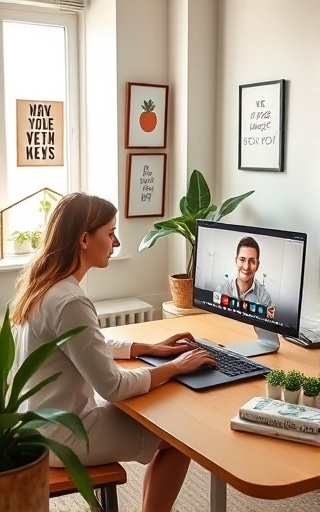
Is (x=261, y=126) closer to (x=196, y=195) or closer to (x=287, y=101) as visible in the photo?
(x=287, y=101)

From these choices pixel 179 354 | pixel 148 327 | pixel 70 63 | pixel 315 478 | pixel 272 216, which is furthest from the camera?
pixel 70 63

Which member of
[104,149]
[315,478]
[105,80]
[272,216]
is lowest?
[315,478]

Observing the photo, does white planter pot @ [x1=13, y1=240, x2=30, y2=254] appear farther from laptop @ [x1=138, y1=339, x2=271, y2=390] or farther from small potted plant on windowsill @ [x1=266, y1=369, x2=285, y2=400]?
small potted plant on windowsill @ [x1=266, y1=369, x2=285, y2=400]

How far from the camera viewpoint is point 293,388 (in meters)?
1.70

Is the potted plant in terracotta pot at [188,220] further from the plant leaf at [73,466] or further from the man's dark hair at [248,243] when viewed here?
the plant leaf at [73,466]

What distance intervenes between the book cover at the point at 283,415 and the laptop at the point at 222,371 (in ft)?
0.79

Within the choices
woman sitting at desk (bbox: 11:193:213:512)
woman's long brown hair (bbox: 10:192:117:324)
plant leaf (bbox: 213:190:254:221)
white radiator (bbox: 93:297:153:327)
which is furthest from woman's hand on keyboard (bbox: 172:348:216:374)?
white radiator (bbox: 93:297:153:327)

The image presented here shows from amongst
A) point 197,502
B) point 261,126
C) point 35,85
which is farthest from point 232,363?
point 35,85

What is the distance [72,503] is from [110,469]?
86cm

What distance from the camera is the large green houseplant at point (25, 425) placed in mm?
1072

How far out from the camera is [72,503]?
2633mm

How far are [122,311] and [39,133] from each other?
1.09 m

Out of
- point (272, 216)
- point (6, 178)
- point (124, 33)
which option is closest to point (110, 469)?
point (272, 216)

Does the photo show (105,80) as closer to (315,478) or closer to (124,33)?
(124,33)
